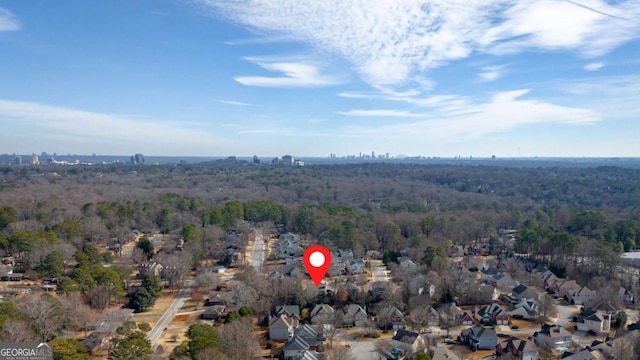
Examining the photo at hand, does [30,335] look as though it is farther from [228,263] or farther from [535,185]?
[535,185]

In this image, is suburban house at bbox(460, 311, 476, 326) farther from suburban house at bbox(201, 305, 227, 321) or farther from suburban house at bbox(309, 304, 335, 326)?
suburban house at bbox(201, 305, 227, 321)

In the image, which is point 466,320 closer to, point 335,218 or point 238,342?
point 238,342

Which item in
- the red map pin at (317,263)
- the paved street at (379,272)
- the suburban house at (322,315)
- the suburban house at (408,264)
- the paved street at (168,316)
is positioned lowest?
the paved street at (168,316)

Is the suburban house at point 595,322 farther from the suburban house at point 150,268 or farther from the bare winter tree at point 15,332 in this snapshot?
the bare winter tree at point 15,332

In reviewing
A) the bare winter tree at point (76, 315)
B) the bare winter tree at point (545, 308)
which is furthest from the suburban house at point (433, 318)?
the bare winter tree at point (76, 315)

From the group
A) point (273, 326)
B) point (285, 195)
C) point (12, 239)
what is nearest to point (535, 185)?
point (285, 195)

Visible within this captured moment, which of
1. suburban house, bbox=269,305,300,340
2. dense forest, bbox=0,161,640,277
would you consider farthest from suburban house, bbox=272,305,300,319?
dense forest, bbox=0,161,640,277
